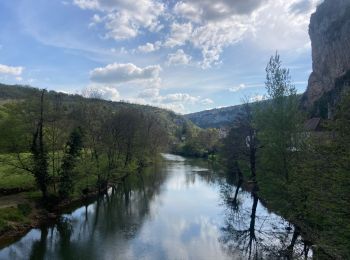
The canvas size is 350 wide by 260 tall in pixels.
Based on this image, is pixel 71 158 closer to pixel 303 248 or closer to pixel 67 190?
pixel 67 190

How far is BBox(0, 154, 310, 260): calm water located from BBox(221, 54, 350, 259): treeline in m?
3.05

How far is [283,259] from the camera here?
19609 millimetres

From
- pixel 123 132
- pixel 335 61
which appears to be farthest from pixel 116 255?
pixel 335 61

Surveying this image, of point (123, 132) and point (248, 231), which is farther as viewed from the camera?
point (123, 132)

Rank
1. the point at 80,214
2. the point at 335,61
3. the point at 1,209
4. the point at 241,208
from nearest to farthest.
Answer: the point at 1,209 → the point at 80,214 → the point at 241,208 → the point at 335,61

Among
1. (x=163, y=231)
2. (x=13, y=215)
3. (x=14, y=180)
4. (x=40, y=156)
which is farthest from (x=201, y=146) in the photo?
(x=13, y=215)

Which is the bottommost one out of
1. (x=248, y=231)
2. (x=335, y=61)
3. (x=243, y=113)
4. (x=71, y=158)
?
(x=248, y=231)

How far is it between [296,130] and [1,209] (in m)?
21.4

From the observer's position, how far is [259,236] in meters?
25.2

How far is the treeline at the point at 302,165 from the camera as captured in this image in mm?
12938

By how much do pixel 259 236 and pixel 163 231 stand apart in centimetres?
699

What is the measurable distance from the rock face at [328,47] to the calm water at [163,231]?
7946 cm

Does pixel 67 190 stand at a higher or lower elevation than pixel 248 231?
higher

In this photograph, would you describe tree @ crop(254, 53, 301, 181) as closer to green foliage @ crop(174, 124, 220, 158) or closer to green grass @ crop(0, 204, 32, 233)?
green grass @ crop(0, 204, 32, 233)
